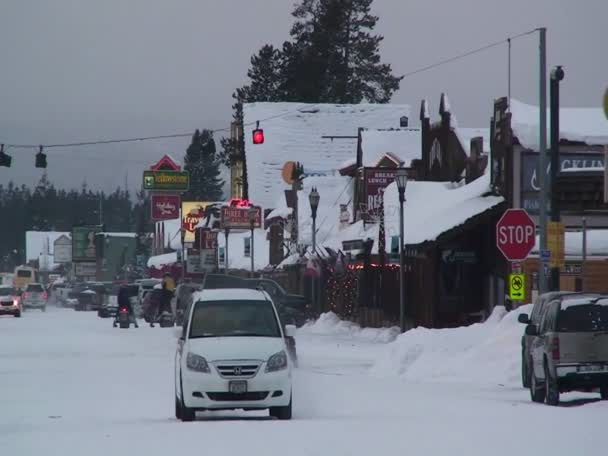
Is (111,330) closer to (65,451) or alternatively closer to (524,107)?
(524,107)

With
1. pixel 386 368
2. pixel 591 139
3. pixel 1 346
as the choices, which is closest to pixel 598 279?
pixel 591 139

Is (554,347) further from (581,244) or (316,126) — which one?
(316,126)

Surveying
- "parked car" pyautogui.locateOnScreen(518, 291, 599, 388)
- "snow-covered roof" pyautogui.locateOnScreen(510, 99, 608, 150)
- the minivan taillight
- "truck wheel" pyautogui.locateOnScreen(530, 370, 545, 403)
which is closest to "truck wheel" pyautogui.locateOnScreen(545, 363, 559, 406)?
the minivan taillight

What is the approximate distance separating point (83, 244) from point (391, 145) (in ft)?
352

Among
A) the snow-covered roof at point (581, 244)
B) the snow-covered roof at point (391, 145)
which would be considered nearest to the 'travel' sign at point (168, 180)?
the snow-covered roof at point (391, 145)

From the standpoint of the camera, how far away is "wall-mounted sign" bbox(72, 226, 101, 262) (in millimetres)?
171375

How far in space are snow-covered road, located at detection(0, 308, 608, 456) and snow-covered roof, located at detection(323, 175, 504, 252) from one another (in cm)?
944

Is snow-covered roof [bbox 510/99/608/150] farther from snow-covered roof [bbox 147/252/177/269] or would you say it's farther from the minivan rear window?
snow-covered roof [bbox 147/252/177/269]

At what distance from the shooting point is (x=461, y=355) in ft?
99.1

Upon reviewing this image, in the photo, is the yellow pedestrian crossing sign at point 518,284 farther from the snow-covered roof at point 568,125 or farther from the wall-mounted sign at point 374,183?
the wall-mounted sign at point 374,183

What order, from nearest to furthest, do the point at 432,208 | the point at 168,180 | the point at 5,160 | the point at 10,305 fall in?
the point at 432,208, the point at 5,160, the point at 10,305, the point at 168,180

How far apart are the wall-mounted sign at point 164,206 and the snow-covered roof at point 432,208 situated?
28864 mm

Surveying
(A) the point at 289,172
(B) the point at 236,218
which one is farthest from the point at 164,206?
(B) the point at 236,218

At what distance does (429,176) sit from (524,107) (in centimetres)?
1432
